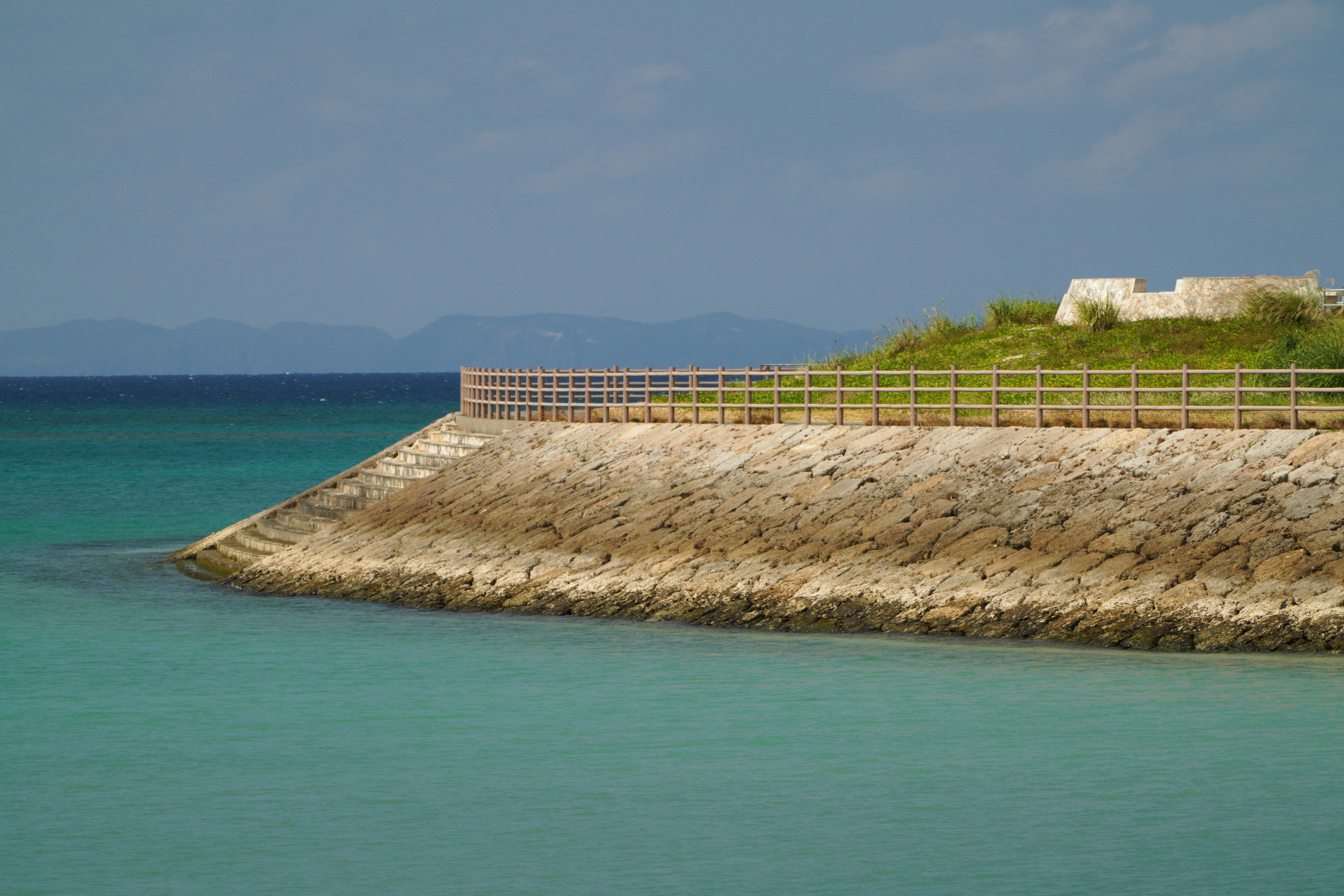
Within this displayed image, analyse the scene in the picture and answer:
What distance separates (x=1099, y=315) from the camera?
4297 centimetres

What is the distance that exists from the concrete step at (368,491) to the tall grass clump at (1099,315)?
2015 centimetres

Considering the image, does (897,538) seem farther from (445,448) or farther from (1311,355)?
(445,448)

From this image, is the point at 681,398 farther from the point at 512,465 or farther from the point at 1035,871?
the point at 1035,871

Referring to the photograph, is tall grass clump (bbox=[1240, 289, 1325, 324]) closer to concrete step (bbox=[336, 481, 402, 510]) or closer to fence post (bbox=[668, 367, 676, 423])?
fence post (bbox=[668, 367, 676, 423])

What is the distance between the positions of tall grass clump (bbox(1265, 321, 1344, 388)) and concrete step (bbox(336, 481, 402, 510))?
18.0 metres

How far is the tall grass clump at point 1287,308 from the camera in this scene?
133 feet

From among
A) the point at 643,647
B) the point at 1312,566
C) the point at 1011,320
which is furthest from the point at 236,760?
the point at 1011,320

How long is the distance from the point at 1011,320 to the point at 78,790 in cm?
3562

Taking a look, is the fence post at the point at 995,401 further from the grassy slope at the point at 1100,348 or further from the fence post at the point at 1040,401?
the grassy slope at the point at 1100,348

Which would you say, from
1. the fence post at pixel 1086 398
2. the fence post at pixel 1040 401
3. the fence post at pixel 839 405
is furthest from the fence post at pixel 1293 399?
the fence post at pixel 839 405

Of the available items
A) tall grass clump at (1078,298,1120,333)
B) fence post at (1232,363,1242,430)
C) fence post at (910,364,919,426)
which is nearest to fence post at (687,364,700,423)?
fence post at (910,364,919,426)

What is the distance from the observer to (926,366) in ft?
136

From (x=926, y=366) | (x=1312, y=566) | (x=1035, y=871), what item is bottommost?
(x=1035, y=871)

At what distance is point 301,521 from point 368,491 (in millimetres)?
1546
